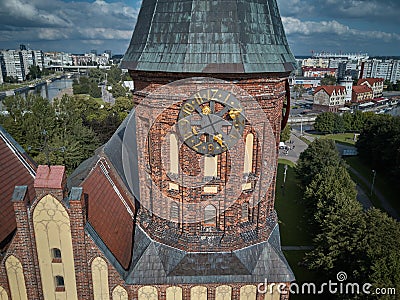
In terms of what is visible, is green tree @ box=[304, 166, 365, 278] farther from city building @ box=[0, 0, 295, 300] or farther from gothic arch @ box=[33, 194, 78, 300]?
gothic arch @ box=[33, 194, 78, 300]

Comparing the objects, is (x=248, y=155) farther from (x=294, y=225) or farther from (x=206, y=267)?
(x=294, y=225)

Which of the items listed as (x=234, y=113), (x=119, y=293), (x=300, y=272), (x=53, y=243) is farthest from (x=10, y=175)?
(x=300, y=272)

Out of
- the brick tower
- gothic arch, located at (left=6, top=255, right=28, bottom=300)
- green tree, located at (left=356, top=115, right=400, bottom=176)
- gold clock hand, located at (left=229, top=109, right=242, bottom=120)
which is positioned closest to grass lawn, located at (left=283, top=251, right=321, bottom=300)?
the brick tower

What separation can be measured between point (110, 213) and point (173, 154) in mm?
4025

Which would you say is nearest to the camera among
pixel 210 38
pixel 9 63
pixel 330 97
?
pixel 210 38

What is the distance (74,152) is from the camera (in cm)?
3862

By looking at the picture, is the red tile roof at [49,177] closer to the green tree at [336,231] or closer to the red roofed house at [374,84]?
the green tree at [336,231]

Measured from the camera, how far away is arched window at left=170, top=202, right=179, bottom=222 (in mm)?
10477

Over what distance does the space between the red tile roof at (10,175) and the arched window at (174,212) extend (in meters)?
5.78

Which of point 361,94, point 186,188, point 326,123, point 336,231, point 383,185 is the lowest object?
point 383,185

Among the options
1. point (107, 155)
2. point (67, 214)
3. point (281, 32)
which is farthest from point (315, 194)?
point (67, 214)

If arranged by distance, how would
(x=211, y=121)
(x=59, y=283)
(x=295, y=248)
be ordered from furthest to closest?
(x=295, y=248) < (x=59, y=283) < (x=211, y=121)

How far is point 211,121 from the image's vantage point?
9305mm

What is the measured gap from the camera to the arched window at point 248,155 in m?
10.0
